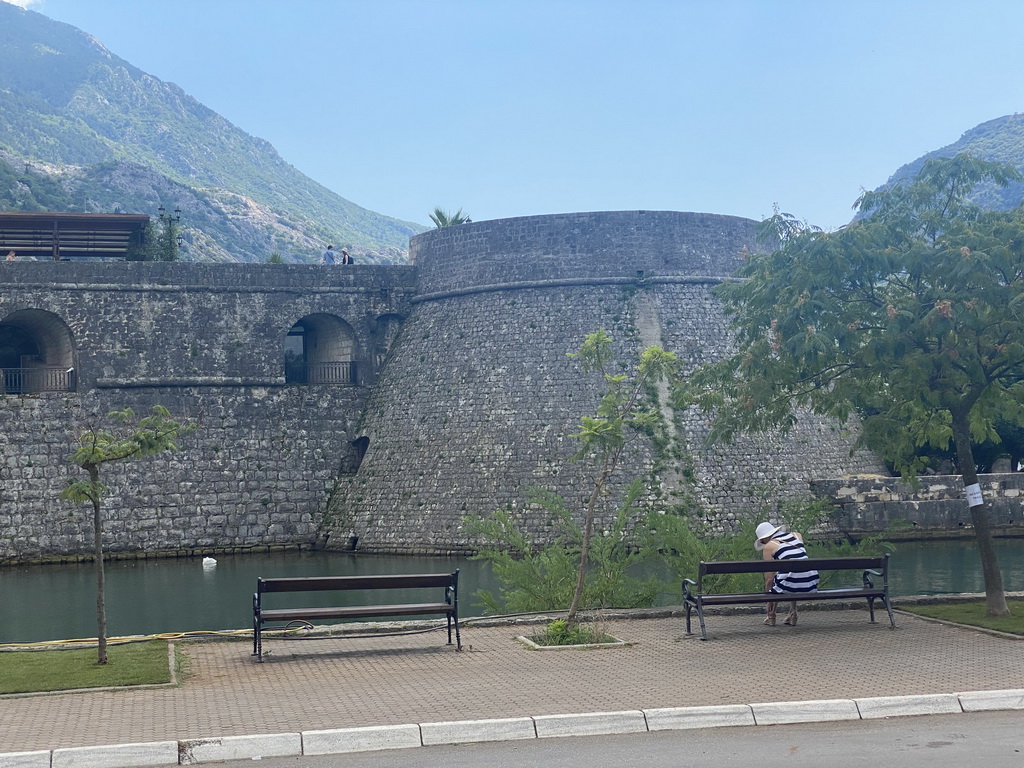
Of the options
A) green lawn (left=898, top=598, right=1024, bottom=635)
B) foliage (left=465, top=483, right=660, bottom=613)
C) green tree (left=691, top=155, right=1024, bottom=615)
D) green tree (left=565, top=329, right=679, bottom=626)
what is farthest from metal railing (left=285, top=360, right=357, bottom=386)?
green lawn (left=898, top=598, right=1024, bottom=635)

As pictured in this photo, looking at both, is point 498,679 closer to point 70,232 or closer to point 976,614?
point 976,614

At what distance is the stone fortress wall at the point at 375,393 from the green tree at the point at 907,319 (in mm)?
11437

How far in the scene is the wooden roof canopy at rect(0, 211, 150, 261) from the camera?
29797 millimetres

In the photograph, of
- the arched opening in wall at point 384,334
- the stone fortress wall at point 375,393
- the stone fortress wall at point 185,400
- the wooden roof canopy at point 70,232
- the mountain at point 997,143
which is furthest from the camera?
the mountain at point 997,143

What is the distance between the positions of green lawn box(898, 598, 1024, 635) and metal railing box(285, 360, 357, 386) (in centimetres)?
1905

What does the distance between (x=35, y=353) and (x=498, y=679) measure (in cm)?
2371

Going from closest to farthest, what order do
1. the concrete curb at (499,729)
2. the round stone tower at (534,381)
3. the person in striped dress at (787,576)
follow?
the concrete curb at (499,729), the person in striped dress at (787,576), the round stone tower at (534,381)

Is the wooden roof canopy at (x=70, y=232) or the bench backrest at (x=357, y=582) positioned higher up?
the wooden roof canopy at (x=70, y=232)

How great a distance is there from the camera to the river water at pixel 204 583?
16938 millimetres

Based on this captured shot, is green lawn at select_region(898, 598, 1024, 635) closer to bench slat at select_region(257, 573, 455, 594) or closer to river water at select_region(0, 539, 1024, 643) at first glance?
river water at select_region(0, 539, 1024, 643)

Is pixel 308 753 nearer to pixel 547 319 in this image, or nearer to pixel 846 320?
pixel 846 320

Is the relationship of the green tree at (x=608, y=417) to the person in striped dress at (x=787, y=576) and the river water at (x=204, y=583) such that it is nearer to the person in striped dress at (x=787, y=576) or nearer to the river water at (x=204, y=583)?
the person in striped dress at (x=787, y=576)

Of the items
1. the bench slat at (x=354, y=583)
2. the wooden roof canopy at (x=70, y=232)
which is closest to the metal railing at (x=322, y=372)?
the wooden roof canopy at (x=70, y=232)

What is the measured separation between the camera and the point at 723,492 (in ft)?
85.0
